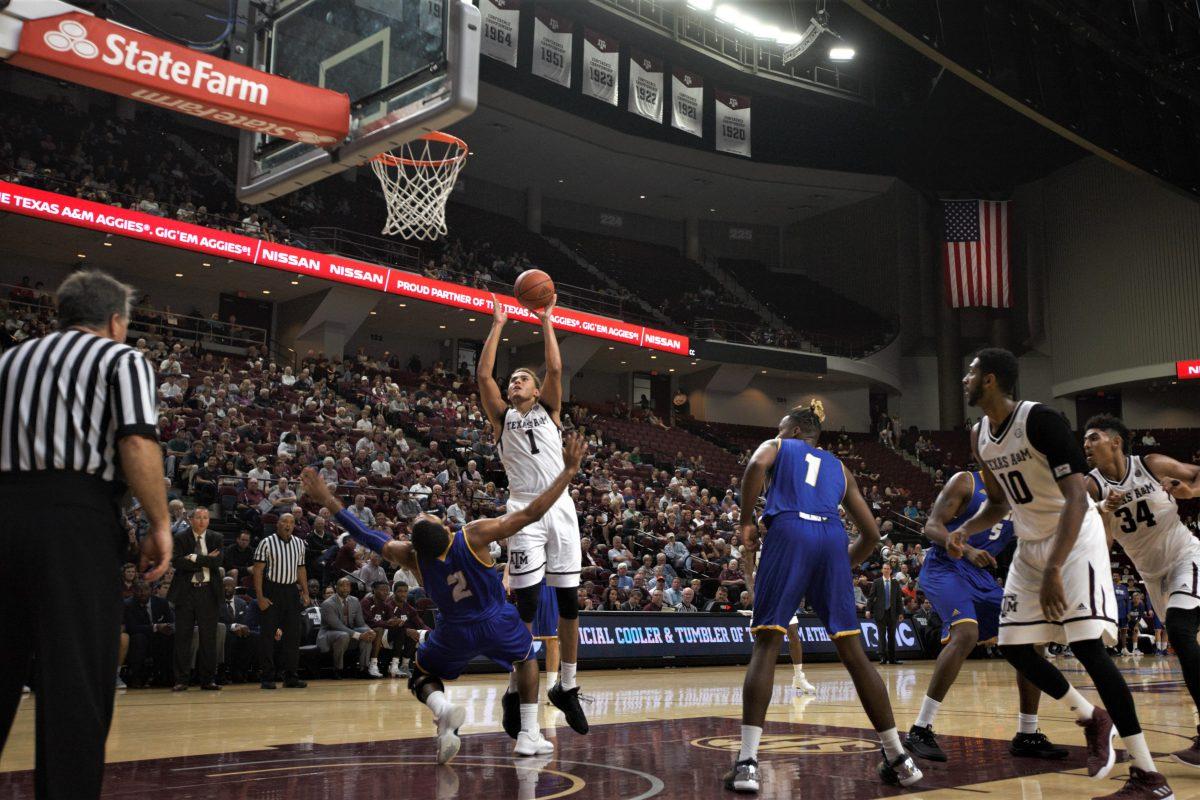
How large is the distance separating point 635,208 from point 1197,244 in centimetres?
1875

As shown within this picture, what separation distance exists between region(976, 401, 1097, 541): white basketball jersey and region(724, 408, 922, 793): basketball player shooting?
673 millimetres

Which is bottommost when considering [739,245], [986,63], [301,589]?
[301,589]

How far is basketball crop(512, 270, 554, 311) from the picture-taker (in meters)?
6.42

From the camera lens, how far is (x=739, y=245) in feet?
133

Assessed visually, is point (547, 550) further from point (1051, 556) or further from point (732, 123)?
point (732, 123)

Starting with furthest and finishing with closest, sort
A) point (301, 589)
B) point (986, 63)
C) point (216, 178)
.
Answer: point (216, 178) < point (986, 63) < point (301, 589)

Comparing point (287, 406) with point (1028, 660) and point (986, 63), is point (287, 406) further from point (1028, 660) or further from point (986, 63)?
point (1028, 660)

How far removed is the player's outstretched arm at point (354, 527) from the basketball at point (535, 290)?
1.84 metres

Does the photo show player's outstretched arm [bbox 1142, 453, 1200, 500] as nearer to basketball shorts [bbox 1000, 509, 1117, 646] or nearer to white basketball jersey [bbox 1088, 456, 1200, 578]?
white basketball jersey [bbox 1088, 456, 1200, 578]

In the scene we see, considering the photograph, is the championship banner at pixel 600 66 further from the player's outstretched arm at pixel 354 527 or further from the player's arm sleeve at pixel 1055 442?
the player's arm sleeve at pixel 1055 442

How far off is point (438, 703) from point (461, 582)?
61 centimetres

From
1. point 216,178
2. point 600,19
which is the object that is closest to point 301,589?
point 216,178

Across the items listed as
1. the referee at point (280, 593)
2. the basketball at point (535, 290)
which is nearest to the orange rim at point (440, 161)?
the referee at point (280, 593)

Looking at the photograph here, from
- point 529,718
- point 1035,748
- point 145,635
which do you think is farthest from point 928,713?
point 145,635
